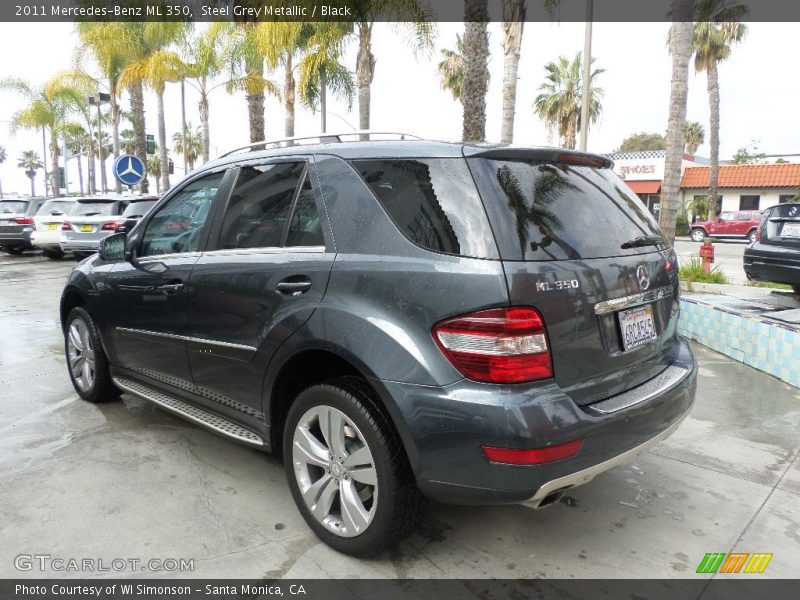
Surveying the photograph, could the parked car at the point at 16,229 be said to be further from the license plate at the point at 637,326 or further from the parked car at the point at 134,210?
the license plate at the point at 637,326

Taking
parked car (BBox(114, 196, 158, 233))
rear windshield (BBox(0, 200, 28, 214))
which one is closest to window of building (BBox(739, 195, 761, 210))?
parked car (BBox(114, 196, 158, 233))

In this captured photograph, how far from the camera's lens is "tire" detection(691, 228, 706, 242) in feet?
91.8

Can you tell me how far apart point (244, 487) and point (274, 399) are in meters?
0.69

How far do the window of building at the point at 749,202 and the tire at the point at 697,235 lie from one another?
25.1 ft

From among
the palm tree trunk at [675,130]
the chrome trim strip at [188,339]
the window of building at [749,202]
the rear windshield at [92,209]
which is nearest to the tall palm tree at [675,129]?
the palm tree trunk at [675,130]

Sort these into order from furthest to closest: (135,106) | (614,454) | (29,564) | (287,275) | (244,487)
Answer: (135,106) → (244,487) → (287,275) → (29,564) → (614,454)

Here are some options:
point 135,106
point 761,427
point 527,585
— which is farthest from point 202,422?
point 135,106

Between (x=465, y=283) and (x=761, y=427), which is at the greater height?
(x=465, y=283)

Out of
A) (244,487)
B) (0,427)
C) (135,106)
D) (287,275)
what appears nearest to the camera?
(287,275)

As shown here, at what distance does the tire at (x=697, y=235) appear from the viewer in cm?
2797

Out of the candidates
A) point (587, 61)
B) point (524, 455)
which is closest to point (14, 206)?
point (587, 61)

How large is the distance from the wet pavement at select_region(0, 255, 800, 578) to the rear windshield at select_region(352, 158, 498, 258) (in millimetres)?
1369

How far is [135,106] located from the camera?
24.1 meters

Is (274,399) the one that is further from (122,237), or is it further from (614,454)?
(122,237)
